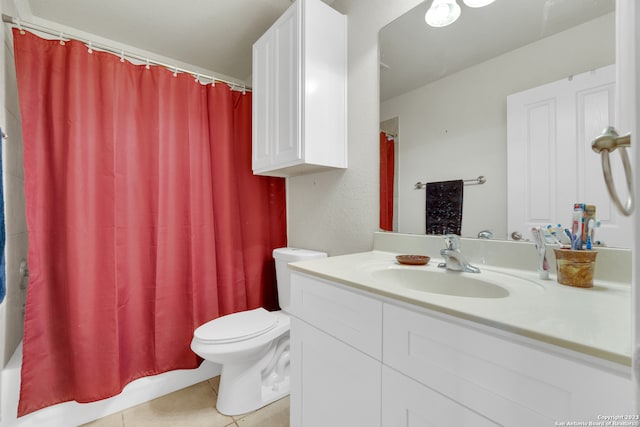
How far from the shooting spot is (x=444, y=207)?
44.8 inches

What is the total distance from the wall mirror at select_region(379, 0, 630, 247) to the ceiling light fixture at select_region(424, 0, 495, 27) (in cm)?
2

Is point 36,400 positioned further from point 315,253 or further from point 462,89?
point 462,89

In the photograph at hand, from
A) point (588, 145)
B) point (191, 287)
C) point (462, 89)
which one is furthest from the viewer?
point (191, 287)

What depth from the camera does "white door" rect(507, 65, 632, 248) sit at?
0.75 metres

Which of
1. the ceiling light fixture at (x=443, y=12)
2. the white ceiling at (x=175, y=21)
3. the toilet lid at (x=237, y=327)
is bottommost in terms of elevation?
the toilet lid at (x=237, y=327)

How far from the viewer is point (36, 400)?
121cm

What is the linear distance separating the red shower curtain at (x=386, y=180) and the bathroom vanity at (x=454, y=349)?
1.26ft

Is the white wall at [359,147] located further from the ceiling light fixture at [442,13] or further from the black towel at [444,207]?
the black towel at [444,207]

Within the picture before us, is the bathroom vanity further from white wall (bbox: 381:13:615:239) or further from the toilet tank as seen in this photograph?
the toilet tank

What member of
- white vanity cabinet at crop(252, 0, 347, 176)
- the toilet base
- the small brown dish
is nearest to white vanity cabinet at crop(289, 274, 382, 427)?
the small brown dish

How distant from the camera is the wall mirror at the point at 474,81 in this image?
0.82 metres

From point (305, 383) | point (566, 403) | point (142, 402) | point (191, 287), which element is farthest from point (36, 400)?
point (566, 403)

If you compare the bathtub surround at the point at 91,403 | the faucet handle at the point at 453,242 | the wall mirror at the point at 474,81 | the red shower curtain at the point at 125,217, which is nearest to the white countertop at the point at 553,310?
the faucet handle at the point at 453,242

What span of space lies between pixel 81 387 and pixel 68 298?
44 cm
